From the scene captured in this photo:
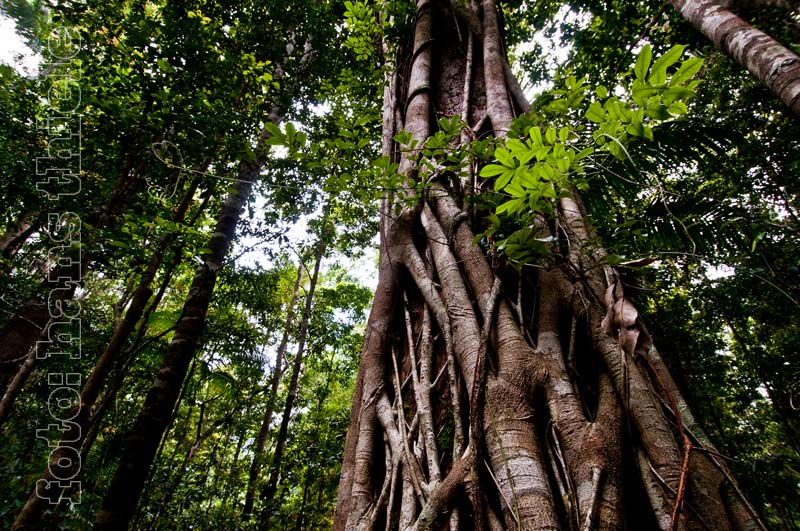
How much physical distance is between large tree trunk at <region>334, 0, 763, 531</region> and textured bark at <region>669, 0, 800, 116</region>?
1.00 meters

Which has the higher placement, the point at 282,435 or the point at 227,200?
the point at 227,200

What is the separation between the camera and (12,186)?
13.5 feet

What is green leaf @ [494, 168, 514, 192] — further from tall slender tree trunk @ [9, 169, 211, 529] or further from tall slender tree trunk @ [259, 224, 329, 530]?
tall slender tree trunk @ [259, 224, 329, 530]

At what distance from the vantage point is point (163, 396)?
3139 millimetres

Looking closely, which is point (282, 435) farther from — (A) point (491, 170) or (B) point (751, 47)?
(B) point (751, 47)

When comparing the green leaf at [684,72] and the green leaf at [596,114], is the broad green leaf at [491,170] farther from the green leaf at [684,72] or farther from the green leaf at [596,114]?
the green leaf at [684,72]

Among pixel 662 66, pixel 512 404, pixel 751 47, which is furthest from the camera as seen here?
pixel 751 47

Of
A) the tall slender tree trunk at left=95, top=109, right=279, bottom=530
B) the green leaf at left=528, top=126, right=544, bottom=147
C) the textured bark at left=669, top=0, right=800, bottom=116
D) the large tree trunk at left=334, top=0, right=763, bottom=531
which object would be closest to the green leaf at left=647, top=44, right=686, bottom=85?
the green leaf at left=528, top=126, right=544, bottom=147

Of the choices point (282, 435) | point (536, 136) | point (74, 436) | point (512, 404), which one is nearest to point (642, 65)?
point (536, 136)

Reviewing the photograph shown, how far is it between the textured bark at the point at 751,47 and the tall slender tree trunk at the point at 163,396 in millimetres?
2671

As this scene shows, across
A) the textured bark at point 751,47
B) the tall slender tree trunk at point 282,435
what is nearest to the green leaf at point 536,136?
the textured bark at point 751,47

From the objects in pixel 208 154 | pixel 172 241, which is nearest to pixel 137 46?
pixel 208 154

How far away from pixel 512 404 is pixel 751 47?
7.21 ft

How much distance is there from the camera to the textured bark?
1.59m
